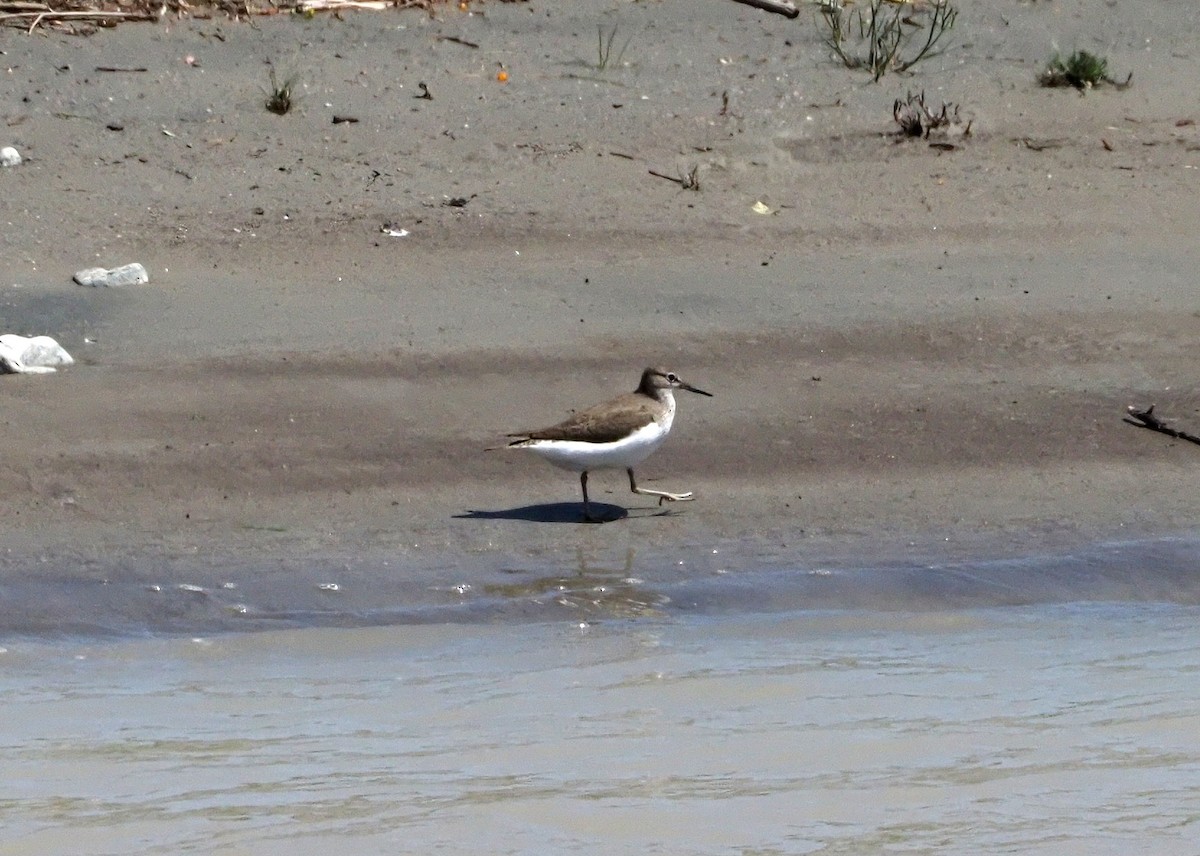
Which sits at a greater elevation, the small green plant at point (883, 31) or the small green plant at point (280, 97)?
the small green plant at point (883, 31)

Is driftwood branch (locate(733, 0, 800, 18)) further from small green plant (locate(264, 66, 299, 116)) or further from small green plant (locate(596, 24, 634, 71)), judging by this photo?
small green plant (locate(264, 66, 299, 116))

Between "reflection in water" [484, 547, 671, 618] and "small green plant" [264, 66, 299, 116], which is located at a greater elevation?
"small green plant" [264, 66, 299, 116]

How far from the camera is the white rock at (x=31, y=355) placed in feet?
31.0

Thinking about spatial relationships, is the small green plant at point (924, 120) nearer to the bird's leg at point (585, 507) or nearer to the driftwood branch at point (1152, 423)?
the driftwood branch at point (1152, 423)

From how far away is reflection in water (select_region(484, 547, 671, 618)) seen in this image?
7.55 metres

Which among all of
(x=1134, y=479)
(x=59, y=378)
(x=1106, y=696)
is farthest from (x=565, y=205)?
(x=1106, y=696)

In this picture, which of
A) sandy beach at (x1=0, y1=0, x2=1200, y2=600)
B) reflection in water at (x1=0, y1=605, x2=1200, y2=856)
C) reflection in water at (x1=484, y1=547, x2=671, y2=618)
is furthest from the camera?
sandy beach at (x1=0, y1=0, x2=1200, y2=600)

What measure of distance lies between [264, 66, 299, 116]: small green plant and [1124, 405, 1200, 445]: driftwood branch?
5.62 metres

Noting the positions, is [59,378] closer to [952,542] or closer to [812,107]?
[952,542]

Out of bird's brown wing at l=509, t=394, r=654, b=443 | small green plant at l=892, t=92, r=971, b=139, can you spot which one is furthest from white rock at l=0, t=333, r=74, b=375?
small green plant at l=892, t=92, r=971, b=139

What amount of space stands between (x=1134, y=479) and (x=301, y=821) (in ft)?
14.9

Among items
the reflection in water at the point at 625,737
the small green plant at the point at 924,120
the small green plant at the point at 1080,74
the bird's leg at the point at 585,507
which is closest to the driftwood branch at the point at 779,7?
the small green plant at the point at 924,120

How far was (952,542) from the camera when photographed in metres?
8.20

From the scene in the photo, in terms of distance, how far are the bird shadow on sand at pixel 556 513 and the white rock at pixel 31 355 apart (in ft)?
7.98
